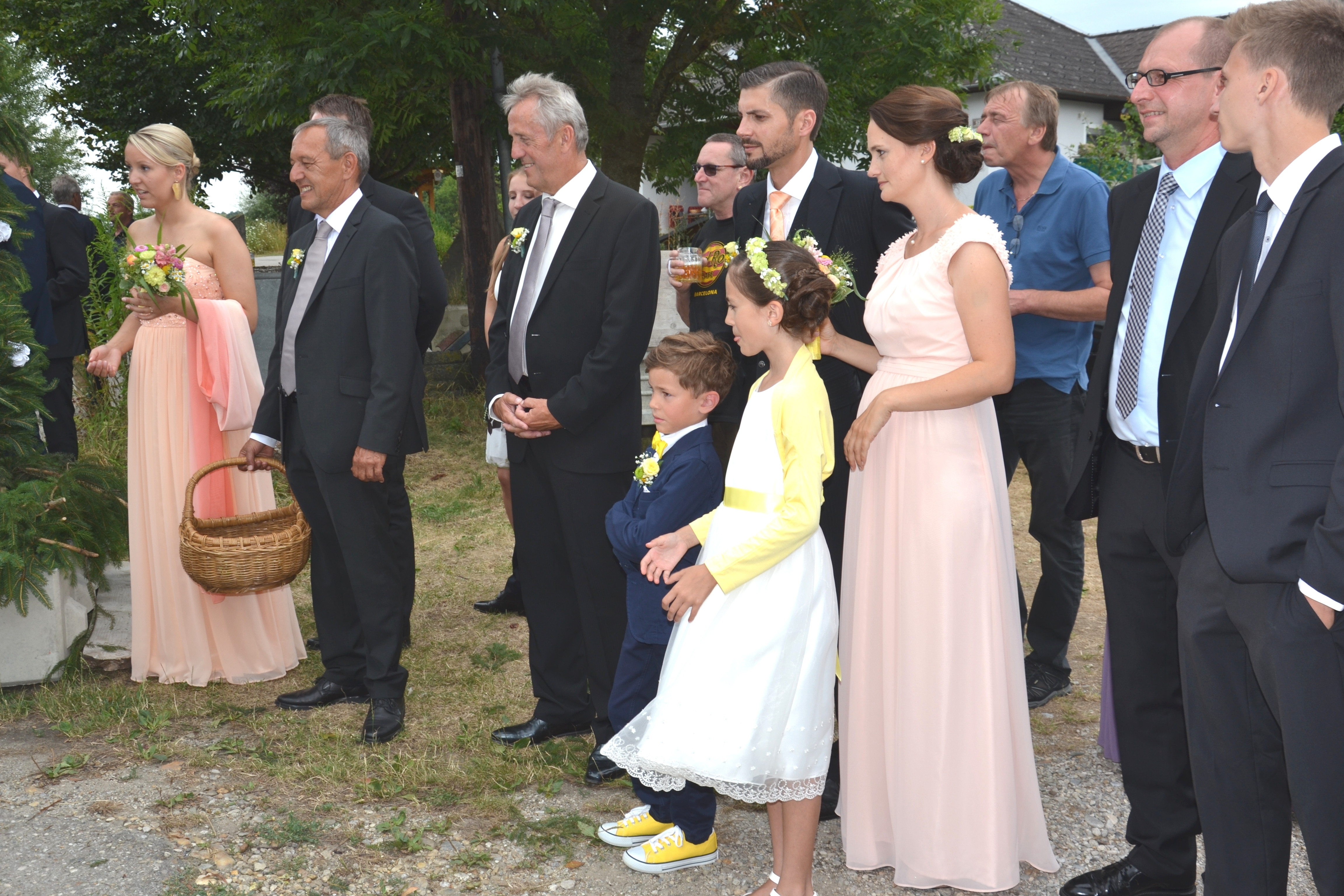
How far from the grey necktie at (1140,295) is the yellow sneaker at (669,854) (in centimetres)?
191

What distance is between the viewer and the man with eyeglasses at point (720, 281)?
161 inches

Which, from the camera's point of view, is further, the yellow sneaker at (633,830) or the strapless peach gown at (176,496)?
the strapless peach gown at (176,496)

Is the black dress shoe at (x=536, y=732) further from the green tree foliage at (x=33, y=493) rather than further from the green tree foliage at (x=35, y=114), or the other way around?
the green tree foliage at (x=35, y=114)

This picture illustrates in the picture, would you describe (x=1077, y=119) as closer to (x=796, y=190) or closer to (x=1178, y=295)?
(x=796, y=190)

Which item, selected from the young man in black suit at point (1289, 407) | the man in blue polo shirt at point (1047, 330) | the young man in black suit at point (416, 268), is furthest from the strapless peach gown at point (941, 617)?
the young man in black suit at point (416, 268)

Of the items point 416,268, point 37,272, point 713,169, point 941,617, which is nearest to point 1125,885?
point 941,617

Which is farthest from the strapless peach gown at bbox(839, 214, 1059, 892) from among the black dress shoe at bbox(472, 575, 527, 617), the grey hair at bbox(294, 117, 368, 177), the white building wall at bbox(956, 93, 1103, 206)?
the white building wall at bbox(956, 93, 1103, 206)

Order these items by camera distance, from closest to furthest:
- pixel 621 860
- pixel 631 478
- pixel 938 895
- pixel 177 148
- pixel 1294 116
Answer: pixel 1294 116
pixel 938 895
pixel 621 860
pixel 631 478
pixel 177 148

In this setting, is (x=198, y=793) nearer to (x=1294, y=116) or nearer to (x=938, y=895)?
(x=938, y=895)

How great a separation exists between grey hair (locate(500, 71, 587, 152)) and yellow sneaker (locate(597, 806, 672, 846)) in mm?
2447

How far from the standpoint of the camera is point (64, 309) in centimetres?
773

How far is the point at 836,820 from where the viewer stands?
156 inches

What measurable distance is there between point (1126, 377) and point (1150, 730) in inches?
42.2

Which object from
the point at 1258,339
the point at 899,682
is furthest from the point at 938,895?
the point at 1258,339
